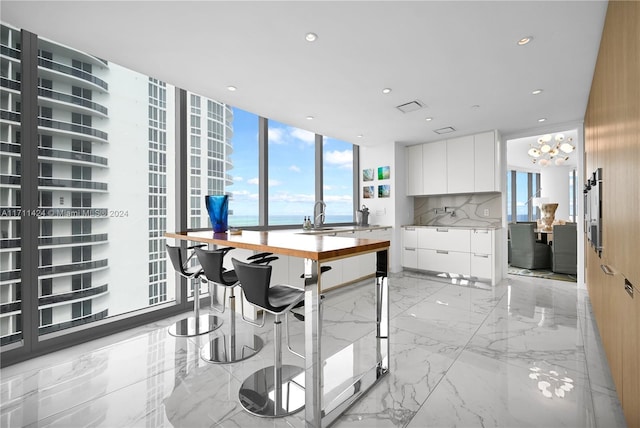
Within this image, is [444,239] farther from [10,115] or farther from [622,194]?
[10,115]

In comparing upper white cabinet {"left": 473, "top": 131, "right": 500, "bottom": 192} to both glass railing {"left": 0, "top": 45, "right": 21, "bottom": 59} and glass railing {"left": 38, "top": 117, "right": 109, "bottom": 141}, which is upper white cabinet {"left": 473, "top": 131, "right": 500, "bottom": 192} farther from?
glass railing {"left": 0, "top": 45, "right": 21, "bottom": 59}

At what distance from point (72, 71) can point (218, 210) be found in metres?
1.76

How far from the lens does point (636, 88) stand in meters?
1.20

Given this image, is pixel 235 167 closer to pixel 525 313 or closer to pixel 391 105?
pixel 391 105

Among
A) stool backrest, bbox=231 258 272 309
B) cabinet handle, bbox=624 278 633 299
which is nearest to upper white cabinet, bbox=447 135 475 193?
cabinet handle, bbox=624 278 633 299

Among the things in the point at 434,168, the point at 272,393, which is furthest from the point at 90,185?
the point at 434,168

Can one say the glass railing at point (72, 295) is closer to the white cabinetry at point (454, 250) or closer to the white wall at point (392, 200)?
the white wall at point (392, 200)

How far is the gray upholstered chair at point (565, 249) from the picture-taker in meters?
4.53

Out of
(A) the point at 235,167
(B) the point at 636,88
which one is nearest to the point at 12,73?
(A) the point at 235,167

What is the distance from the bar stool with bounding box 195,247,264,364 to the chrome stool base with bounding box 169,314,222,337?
239mm

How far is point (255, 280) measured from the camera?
150 cm

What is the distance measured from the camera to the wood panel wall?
120 centimetres

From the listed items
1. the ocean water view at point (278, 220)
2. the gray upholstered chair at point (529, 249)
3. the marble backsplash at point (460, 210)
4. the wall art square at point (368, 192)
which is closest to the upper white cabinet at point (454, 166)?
the marble backsplash at point (460, 210)

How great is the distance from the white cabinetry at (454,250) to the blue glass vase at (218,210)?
356cm
